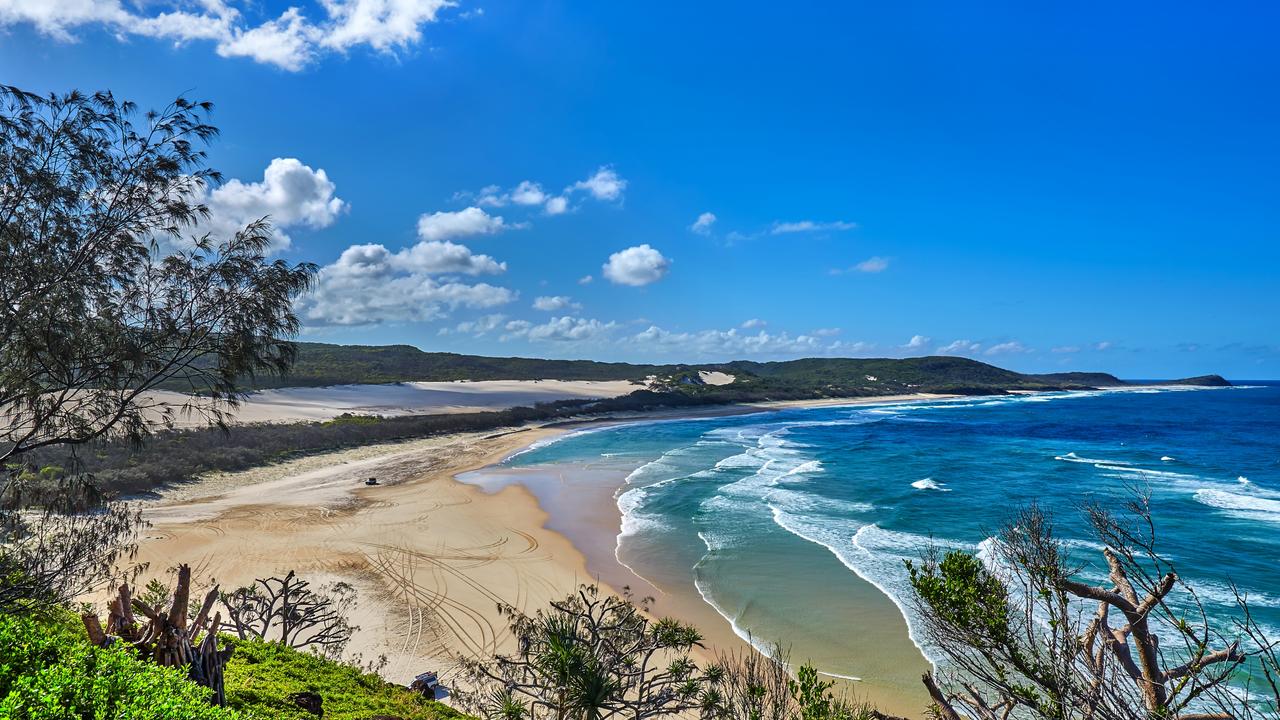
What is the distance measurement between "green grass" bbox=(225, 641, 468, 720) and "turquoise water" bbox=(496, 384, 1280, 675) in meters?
8.32

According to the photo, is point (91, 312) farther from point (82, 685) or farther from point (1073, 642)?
point (1073, 642)

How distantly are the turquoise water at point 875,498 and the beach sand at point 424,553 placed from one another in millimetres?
1129

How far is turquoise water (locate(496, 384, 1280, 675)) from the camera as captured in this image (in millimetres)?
17516

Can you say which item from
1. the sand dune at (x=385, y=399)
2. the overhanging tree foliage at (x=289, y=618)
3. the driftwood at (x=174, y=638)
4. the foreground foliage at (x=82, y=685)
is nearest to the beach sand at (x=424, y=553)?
the overhanging tree foliage at (x=289, y=618)

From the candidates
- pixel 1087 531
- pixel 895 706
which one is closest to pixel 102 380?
pixel 895 706

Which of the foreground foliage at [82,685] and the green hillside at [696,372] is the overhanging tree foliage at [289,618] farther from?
the green hillside at [696,372]

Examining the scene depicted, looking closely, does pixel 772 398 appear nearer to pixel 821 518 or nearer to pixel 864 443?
pixel 864 443

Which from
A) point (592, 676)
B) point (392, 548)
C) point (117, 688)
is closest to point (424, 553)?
point (392, 548)

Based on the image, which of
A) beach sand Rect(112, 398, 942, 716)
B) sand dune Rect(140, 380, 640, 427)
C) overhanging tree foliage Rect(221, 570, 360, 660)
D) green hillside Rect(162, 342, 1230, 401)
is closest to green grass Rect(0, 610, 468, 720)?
overhanging tree foliage Rect(221, 570, 360, 660)

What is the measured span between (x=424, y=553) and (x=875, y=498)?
1990 centimetres

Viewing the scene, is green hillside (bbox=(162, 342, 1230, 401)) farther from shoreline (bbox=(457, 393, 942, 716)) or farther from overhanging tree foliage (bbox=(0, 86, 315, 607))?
overhanging tree foliage (bbox=(0, 86, 315, 607))

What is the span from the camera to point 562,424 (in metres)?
63.2

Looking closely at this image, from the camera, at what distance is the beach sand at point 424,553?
14.0m

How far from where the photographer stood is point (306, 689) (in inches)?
336
